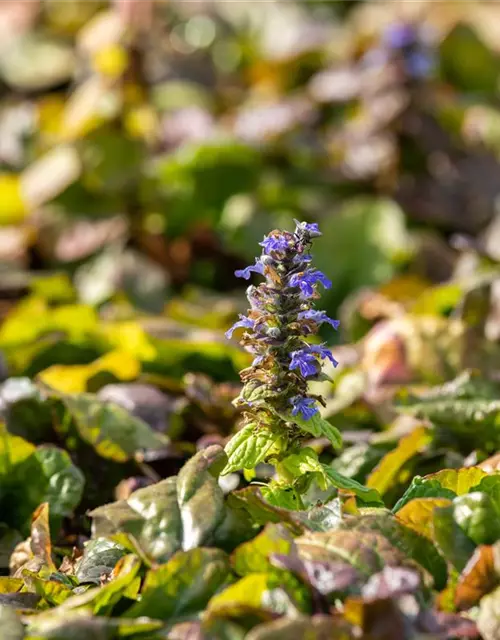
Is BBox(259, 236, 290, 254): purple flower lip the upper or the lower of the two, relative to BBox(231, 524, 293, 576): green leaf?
upper

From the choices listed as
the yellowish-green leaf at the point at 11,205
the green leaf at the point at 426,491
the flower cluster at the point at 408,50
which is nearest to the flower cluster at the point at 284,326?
the green leaf at the point at 426,491

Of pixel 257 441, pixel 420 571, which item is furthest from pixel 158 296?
pixel 420 571

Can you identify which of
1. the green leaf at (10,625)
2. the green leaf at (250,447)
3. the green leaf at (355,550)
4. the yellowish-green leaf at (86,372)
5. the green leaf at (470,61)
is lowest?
the green leaf at (10,625)

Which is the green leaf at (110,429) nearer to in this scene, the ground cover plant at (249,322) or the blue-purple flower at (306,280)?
the ground cover plant at (249,322)

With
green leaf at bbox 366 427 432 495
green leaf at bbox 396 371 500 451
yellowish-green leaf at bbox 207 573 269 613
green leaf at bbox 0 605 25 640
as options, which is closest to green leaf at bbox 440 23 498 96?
green leaf at bbox 396 371 500 451

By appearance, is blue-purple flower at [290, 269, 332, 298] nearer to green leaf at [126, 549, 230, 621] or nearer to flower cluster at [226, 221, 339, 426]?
flower cluster at [226, 221, 339, 426]

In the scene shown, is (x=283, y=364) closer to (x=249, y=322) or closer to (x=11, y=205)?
(x=249, y=322)

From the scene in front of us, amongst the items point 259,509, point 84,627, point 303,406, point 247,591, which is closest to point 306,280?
point 303,406
